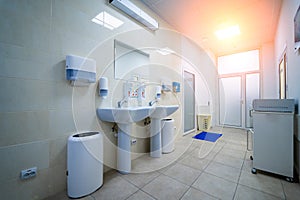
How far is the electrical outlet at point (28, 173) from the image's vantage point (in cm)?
107

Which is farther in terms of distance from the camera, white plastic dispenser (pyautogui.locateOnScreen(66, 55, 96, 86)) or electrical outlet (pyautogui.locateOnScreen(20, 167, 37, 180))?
white plastic dispenser (pyautogui.locateOnScreen(66, 55, 96, 86))

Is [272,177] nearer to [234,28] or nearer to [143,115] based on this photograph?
[143,115]

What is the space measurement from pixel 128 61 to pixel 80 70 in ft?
2.69

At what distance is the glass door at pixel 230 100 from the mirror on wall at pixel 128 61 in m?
3.64

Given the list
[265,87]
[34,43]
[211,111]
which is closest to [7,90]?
[34,43]

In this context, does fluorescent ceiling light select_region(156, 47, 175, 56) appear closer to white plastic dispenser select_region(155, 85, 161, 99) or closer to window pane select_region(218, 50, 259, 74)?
white plastic dispenser select_region(155, 85, 161, 99)

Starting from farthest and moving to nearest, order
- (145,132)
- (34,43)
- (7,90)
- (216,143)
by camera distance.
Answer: (216,143) < (145,132) < (34,43) < (7,90)

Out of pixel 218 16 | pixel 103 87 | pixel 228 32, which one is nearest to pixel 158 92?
pixel 103 87

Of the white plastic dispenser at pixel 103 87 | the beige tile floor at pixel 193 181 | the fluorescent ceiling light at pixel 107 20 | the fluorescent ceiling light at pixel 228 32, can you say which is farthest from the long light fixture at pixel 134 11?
the beige tile floor at pixel 193 181

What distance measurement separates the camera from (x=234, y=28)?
3010mm

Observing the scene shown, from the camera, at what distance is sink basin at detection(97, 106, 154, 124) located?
1367 mm

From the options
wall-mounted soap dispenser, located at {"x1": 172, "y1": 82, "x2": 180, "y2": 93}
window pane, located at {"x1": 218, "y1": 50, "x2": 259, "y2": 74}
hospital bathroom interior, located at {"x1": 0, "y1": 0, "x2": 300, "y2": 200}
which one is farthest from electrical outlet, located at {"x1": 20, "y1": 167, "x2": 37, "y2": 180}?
window pane, located at {"x1": 218, "y1": 50, "x2": 259, "y2": 74}

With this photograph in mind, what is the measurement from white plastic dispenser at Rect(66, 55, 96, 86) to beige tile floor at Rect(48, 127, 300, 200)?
116cm

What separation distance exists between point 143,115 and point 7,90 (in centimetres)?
123
